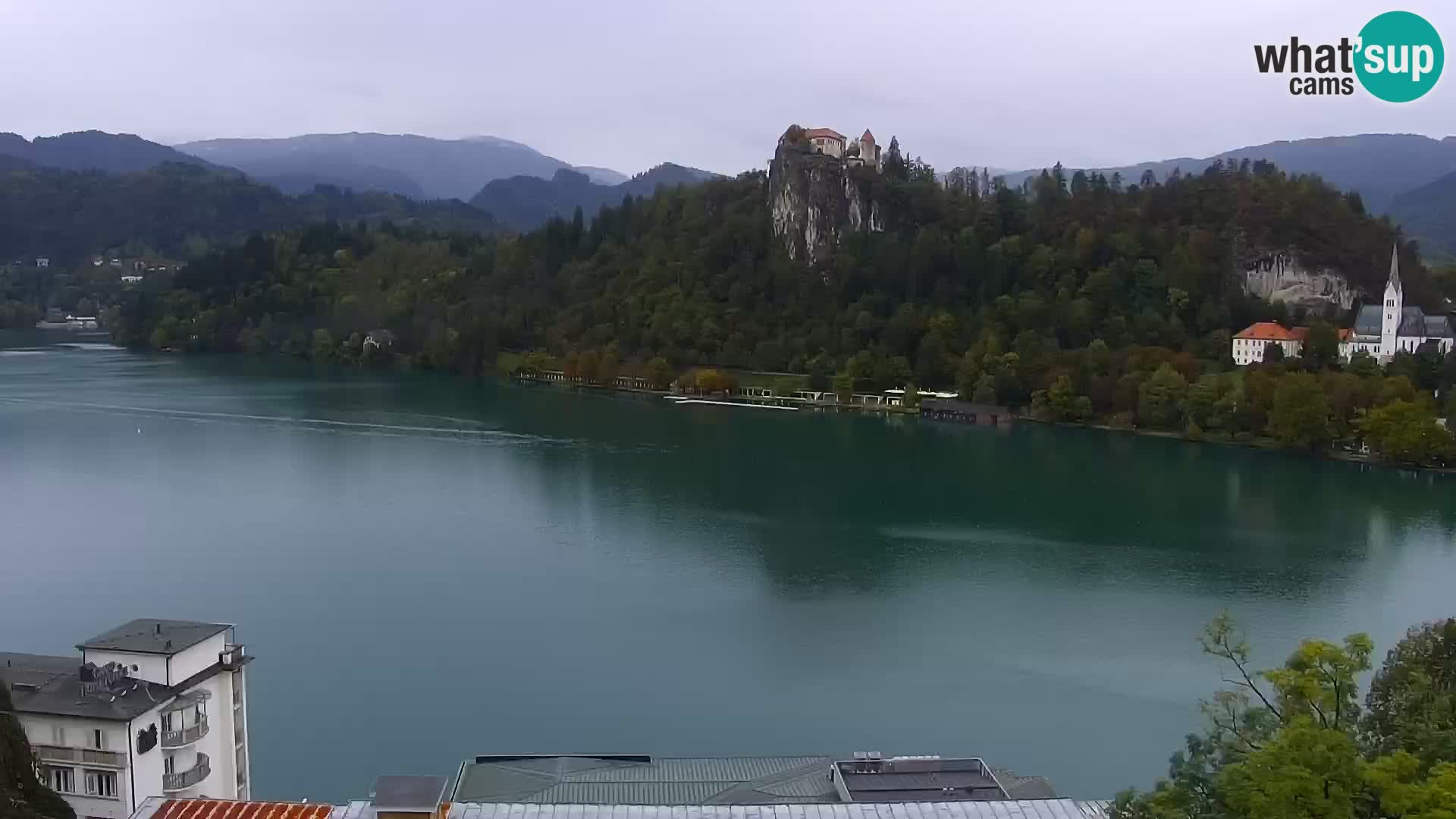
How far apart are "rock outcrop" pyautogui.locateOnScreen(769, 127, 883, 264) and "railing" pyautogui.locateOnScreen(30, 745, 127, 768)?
88.2 feet

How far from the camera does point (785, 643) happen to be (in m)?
8.76

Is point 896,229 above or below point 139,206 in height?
below

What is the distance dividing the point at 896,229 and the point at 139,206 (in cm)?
4476

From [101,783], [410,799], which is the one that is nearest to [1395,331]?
[101,783]

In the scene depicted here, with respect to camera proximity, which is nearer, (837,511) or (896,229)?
(837,511)

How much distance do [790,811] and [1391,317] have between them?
72.5ft

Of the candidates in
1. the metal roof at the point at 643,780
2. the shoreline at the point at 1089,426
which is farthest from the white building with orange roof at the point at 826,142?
the metal roof at the point at 643,780

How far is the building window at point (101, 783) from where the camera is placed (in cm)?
499

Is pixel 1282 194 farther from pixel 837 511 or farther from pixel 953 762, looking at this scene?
pixel 953 762

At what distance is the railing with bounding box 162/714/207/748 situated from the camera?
16.9 ft

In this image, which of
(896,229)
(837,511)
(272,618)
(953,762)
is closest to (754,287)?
(896,229)

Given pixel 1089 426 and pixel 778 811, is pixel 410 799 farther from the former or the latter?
pixel 1089 426

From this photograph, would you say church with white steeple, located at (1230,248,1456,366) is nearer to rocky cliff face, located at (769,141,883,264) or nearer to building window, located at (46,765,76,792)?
rocky cliff face, located at (769,141,883,264)

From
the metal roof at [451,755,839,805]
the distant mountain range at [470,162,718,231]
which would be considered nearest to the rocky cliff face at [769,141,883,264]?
the metal roof at [451,755,839,805]
